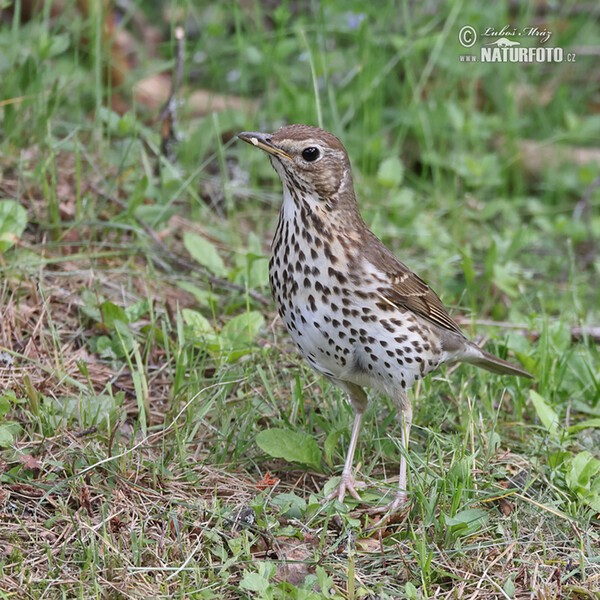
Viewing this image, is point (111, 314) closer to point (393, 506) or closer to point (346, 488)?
point (346, 488)

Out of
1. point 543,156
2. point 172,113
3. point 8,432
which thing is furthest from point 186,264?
point 543,156

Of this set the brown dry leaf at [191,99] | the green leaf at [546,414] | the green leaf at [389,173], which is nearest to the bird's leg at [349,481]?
the green leaf at [546,414]

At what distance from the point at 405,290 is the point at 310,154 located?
781 mm

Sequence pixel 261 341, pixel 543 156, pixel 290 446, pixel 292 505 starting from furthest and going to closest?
pixel 543 156, pixel 261 341, pixel 290 446, pixel 292 505

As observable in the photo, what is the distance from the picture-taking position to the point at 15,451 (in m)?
3.68

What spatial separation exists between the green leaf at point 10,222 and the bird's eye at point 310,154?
68.6 inches

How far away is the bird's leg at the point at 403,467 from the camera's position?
12.5 ft

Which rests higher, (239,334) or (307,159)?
(307,159)

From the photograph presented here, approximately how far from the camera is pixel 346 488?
12.9 ft

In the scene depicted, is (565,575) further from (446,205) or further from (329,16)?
(329,16)

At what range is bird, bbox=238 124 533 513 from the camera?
3805 mm

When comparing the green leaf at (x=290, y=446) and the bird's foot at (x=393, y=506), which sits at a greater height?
the green leaf at (x=290, y=446)

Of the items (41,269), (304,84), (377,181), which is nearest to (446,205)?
(377,181)

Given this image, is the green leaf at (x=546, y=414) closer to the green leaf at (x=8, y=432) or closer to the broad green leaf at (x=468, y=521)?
the broad green leaf at (x=468, y=521)
